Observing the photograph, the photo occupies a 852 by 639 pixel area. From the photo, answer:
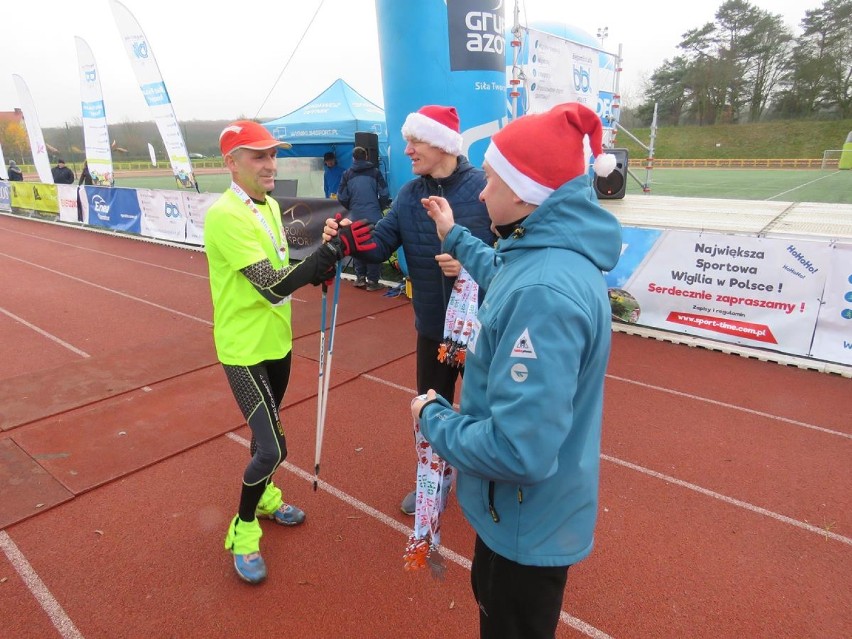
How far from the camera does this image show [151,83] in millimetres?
12938

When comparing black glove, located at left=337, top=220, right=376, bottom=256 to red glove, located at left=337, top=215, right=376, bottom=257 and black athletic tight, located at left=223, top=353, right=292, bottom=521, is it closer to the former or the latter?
red glove, located at left=337, top=215, right=376, bottom=257

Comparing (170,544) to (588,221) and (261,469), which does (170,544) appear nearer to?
(261,469)

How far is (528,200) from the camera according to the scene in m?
1.33

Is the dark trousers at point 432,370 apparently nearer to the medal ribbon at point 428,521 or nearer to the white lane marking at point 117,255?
the medal ribbon at point 428,521

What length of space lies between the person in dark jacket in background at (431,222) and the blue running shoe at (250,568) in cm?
132

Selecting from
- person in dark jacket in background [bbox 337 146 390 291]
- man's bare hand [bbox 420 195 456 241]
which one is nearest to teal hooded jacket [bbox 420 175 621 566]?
man's bare hand [bbox 420 195 456 241]

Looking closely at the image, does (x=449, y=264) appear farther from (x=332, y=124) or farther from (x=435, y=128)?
(x=332, y=124)

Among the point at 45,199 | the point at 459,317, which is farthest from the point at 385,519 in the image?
the point at 45,199

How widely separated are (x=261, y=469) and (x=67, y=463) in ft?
7.31

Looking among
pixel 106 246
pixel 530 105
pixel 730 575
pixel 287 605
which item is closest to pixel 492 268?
pixel 287 605

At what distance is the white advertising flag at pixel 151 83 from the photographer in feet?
41.4

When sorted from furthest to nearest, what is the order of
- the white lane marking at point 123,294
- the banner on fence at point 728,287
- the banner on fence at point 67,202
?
the banner on fence at point 67,202, the white lane marking at point 123,294, the banner on fence at point 728,287

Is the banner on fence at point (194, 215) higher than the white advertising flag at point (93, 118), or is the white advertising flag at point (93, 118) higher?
the white advertising flag at point (93, 118)

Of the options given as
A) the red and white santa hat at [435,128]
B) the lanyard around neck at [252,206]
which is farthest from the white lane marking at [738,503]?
the lanyard around neck at [252,206]
